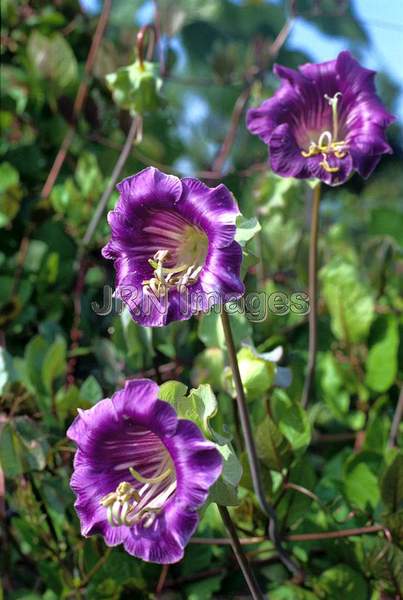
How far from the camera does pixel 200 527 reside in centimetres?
60

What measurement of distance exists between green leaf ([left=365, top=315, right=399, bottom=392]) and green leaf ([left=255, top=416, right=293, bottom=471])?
0.67ft

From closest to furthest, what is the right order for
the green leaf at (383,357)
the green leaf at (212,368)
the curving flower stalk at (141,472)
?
the curving flower stalk at (141,472)
the green leaf at (212,368)
the green leaf at (383,357)

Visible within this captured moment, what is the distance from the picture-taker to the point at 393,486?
1.79 feet

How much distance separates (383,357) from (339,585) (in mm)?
243

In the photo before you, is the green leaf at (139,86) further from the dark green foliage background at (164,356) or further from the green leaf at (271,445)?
the green leaf at (271,445)

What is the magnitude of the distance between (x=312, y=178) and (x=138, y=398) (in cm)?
24

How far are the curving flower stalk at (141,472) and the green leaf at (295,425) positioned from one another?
156 mm

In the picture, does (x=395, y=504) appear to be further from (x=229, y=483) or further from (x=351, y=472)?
(x=229, y=483)

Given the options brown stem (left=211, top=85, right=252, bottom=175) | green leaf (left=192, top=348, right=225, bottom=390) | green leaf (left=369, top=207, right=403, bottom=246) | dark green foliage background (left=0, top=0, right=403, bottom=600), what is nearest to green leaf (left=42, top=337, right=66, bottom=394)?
dark green foliage background (left=0, top=0, right=403, bottom=600)

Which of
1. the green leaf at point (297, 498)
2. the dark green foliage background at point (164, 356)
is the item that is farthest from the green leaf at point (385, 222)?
the green leaf at point (297, 498)

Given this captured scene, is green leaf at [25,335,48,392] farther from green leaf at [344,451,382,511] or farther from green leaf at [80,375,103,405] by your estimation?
green leaf at [344,451,382,511]

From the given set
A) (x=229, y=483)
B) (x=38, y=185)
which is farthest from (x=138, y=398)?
(x=38, y=185)

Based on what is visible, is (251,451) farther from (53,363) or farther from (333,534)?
(53,363)

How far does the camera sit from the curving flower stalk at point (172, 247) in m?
0.44
